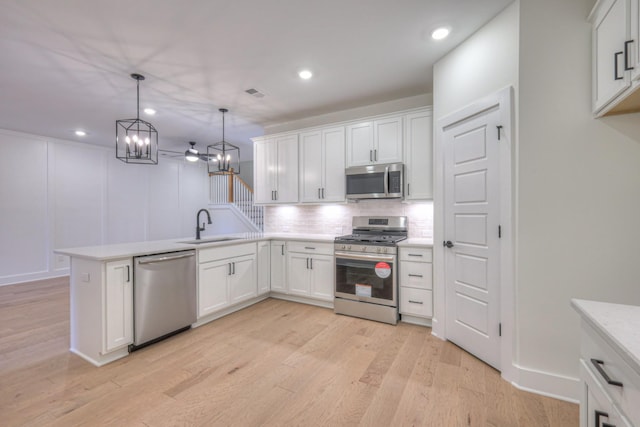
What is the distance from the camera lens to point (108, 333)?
2439mm

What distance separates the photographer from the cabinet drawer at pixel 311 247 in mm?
3764

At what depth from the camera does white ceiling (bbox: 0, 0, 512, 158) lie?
2113 mm

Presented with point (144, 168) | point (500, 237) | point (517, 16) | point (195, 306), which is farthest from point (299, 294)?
point (144, 168)

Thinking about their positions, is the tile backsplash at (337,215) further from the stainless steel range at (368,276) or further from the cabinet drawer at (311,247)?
the cabinet drawer at (311,247)

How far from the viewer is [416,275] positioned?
3174 mm

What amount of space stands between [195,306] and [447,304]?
2.76 meters

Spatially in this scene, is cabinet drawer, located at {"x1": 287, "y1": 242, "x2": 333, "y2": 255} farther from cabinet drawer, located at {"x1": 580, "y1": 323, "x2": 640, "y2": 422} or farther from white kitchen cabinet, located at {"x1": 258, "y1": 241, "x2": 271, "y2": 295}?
cabinet drawer, located at {"x1": 580, "y1": 323, "x2": 640, "y2": 422}

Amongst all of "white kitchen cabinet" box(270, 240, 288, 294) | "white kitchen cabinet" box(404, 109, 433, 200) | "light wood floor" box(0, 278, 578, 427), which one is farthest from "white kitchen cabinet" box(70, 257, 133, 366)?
"white kitchen cabinet" box(404, 109, 433, 200)

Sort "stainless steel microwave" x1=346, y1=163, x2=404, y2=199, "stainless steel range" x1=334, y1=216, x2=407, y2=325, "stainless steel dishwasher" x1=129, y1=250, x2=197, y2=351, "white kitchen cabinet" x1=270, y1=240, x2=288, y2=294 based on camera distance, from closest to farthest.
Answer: "stainless steel dishwasher" x1=129, y1=250, x2=197, y2=351
"stainless steel range" x1=334, y1=216, x2=407, y2=325
"stainless steel microwave" x1=346, y1=163, x2=404, y2=199
"white kitchen cabinet" x1=270, y1=240, x2=288, y2=294

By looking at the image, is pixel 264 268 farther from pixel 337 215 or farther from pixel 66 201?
pixel 66 201

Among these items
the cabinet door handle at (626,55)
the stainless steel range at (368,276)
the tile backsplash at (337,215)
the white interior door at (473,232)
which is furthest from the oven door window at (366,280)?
the cabinet door handle at (626,55)

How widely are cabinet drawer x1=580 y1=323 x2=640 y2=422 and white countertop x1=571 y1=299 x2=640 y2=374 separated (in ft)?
0.11

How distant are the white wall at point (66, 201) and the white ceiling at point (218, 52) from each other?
4.35 ft

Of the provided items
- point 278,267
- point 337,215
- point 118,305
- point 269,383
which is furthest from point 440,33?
point 118,305
